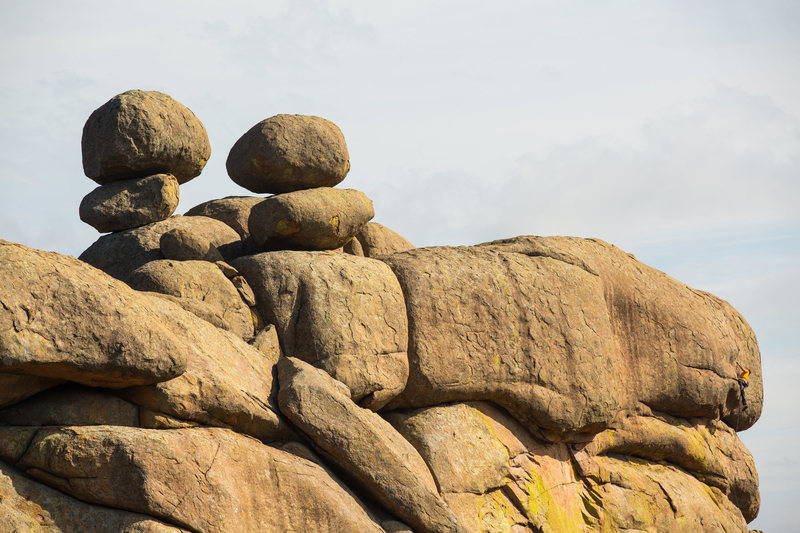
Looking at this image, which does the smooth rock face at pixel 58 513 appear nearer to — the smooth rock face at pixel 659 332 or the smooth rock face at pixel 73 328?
the smooth rock face at pixel 73 328

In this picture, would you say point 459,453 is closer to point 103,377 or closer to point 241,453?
point 241,453

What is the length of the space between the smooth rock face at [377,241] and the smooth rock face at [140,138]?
4.26m

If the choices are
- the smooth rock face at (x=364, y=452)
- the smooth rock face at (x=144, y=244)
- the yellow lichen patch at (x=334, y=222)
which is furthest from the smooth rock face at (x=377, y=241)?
the smooth rock face at (x=364, y=452)

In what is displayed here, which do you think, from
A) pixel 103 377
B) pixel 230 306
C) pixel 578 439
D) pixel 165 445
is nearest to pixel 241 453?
pixel 165 445

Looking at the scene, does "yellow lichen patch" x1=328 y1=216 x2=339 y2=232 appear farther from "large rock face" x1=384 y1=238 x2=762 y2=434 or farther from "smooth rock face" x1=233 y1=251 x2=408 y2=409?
"large rock face" x1=384 y1=238 x2=762 y2=434

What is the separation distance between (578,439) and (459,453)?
4.00 m

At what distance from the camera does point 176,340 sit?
13.7 metres

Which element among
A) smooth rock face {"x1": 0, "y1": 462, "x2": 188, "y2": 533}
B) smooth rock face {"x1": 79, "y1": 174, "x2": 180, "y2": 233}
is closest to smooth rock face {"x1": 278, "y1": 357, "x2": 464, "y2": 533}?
smooth rock face {"x1": 0, "y1": 462, "x2": 188, "y2": 533}

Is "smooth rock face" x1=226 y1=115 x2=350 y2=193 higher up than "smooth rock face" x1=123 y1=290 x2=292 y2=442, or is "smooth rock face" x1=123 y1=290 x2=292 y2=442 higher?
"smooth rock face" x1=226 y1=115 x2=350 y2=193

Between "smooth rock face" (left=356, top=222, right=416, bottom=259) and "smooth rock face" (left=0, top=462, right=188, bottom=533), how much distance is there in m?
10.6

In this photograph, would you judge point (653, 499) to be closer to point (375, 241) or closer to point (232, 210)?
point (375, 241)

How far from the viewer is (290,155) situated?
66.0 ft

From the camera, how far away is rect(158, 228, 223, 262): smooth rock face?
1884 cm

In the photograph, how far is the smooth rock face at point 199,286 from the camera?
56.2ft
